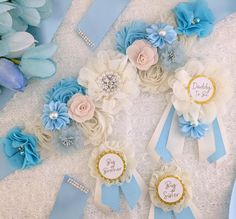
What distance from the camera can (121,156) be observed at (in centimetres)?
110

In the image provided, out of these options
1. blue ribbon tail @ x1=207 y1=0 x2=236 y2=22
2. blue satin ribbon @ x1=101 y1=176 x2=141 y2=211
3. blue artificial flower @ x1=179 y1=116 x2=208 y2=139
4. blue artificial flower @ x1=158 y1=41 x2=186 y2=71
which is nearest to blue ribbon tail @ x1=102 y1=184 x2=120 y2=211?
blue satin ribbon @ x1=101 y1=176 x2=141 y2=211

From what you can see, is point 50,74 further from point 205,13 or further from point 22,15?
point 205,13

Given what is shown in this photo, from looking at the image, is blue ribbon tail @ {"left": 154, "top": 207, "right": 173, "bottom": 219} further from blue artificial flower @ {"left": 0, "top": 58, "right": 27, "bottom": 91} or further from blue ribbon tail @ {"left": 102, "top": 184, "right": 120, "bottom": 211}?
blue artificial flower @ {"left": 0, "top": 58, "right": 27, "bottom": 91}

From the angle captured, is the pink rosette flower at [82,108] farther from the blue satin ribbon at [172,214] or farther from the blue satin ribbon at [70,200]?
the blue satin ribbon at [172,214]

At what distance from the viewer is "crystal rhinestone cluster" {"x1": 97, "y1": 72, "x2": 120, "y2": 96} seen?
107 centimetres

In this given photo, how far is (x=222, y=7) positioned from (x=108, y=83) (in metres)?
0.31

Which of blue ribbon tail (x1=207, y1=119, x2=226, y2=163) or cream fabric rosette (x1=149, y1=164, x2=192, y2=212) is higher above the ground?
blue ribbon tail (x1=207, y1=119, x2=226, y2=163)

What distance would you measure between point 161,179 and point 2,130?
0.41 m

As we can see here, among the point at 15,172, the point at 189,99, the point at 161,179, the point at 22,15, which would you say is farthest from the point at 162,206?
the point at 22,15

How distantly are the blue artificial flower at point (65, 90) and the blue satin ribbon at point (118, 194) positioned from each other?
23 centimetres

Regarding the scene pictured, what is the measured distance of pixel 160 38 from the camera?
1.06 m

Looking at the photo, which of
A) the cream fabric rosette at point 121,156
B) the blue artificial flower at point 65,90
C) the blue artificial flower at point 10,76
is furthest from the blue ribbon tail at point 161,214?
the blue artificial flower at point 10,76

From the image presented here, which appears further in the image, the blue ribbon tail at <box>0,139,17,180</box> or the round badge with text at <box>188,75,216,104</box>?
the blue ribbon tail at <box>0,139,17,180</box>

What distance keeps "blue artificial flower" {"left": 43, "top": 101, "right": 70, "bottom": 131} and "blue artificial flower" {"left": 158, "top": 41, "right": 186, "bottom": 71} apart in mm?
257
